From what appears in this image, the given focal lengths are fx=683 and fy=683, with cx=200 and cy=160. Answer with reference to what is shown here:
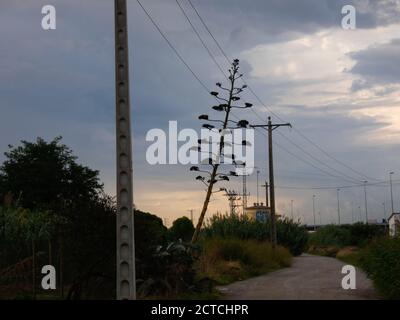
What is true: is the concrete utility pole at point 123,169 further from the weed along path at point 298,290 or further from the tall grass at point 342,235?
the tall grass at point 342,235

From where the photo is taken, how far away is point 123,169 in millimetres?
12586

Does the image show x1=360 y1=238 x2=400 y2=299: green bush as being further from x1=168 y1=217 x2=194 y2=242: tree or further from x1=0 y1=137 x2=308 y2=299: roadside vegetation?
x1=168 y1=217 x2=194 y2=242: tree

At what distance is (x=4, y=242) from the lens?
2061cm

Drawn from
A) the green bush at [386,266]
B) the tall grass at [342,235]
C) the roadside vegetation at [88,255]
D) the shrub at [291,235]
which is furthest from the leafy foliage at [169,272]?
the tall grass at [342,235]

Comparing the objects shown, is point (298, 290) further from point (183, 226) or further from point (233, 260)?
point (183, 226)

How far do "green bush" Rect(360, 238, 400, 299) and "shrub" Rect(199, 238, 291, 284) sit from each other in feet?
22.8

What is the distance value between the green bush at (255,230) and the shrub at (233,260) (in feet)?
11.4

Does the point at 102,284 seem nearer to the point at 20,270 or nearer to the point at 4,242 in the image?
the point at 20,270

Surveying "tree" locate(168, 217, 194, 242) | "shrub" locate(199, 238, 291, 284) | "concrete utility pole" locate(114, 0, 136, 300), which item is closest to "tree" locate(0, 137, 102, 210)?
"tree" locate(168, 217, 194, 242)

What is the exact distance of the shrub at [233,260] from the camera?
25050 millimetres

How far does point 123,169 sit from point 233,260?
18.2 meters

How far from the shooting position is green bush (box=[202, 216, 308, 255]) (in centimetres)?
3881

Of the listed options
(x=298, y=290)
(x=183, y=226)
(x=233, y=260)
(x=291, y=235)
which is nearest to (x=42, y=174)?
(x=183, y=226)
